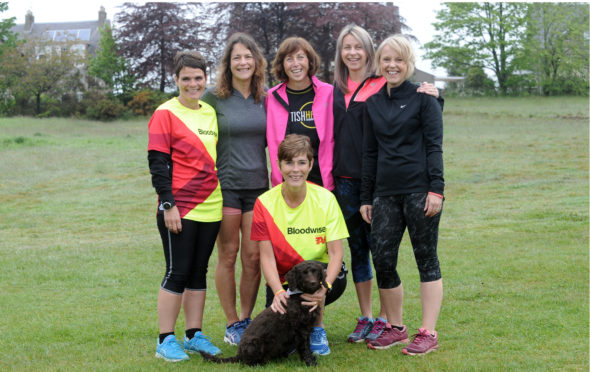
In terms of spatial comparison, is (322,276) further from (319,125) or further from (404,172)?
(319,125)

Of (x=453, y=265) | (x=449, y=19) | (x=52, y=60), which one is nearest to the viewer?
(x=453, y=265)

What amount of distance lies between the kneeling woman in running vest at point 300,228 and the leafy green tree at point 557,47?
3995 centimetres

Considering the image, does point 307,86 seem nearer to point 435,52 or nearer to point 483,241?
point 483,241

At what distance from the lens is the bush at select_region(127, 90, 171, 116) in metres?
34.6

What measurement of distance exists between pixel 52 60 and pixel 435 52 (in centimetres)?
2789

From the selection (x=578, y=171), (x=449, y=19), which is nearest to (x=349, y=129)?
(x=578, y=171)

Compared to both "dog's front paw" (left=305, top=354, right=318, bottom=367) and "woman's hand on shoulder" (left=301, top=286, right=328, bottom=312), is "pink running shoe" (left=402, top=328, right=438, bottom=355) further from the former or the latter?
"woman's hand on shoulder" (left=301, top=286, right=328, bottom=312)

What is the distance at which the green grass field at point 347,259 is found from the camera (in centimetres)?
484

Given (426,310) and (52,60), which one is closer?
(426,310)

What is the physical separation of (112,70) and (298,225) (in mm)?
36736

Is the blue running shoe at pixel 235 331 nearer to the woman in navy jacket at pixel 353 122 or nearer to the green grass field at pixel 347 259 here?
the green grass field at pixel 347 259

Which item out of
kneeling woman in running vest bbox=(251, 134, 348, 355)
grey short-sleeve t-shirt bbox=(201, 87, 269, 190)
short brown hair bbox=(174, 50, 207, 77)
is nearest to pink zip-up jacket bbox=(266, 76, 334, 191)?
grey short-sleeve t-shirt bbox=(201, 87, 269, 190)

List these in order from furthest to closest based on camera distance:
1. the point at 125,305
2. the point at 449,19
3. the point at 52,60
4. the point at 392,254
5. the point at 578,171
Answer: the point at 449,19
the point at 52,60
the point at 578,171
the point at 125,305
the point at 392,254

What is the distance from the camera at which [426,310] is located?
4.77 m
